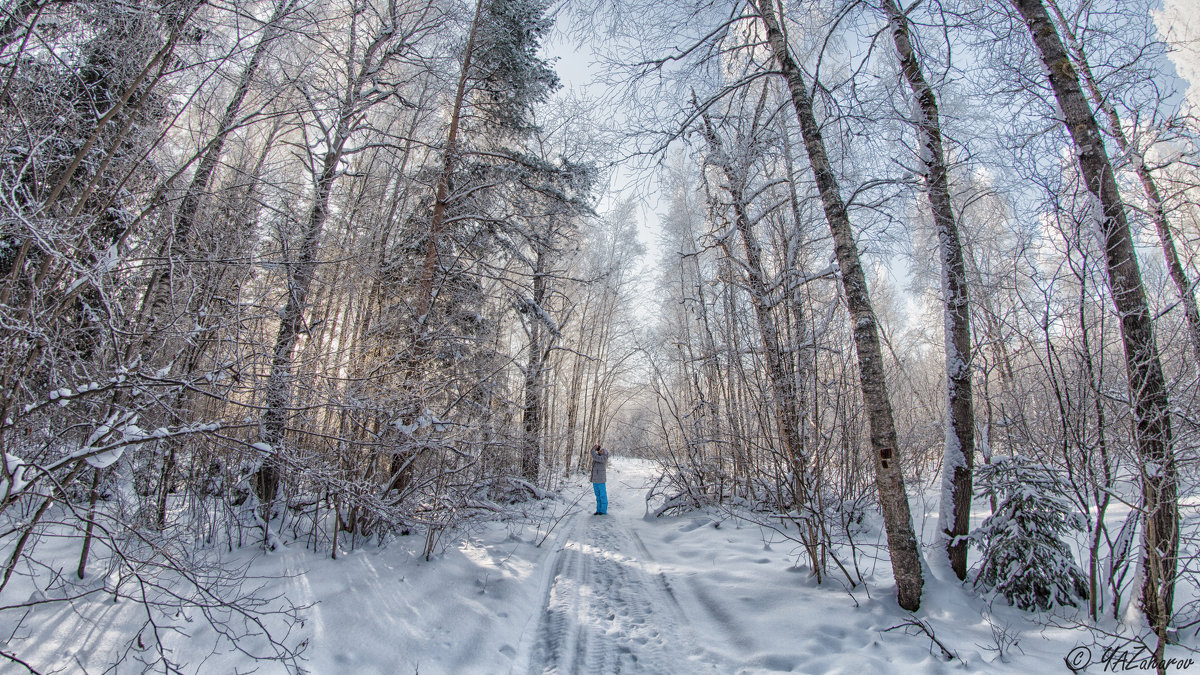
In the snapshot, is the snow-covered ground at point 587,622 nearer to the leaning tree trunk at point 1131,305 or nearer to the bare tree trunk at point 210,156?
the leaning tree trunk at point 1131,305

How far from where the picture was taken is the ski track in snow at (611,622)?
9.64 feet

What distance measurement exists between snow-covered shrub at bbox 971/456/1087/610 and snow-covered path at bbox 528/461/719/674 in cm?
232

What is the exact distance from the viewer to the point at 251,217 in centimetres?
445

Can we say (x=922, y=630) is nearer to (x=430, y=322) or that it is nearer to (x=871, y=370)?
(x=871, y=370)

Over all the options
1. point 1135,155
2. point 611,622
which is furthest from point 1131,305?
point 611,622

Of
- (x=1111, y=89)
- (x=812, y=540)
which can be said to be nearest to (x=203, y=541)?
(x=812, y=540)

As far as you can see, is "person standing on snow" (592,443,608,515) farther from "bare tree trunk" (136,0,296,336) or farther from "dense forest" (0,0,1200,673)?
"bare tree trunk" (136,0,296,336)

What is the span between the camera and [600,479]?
28.8ft

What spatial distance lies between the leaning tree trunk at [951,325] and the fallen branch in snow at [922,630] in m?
0.98

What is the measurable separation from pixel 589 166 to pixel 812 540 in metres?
6.23

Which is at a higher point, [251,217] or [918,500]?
[251,217]

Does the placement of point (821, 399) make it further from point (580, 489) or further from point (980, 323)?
point (580, 489)

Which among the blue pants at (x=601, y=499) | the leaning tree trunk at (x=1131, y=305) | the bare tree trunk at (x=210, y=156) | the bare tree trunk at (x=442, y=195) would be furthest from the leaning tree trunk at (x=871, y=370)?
the blue pants at (x=601, y=499)

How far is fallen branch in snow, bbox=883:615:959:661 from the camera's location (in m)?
2.67
